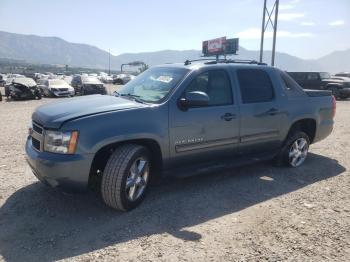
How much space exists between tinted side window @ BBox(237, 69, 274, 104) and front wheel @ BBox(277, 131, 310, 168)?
38.0 inches

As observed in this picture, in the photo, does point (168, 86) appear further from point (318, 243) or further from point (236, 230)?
point (318, 243)

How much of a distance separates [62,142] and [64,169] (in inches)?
11.4

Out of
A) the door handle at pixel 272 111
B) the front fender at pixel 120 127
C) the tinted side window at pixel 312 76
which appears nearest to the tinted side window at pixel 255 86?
the door handle at pixel 272 111

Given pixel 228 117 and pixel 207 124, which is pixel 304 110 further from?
pixel 207 124

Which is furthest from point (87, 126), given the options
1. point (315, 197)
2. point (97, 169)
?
point (315, 197)

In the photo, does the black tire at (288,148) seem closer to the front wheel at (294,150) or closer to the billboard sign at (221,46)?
the front wheel at (294,150)

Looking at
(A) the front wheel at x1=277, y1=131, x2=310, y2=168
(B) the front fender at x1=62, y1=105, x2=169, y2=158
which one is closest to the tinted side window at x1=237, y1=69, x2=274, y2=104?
(A) the front wheel at x1=277, y1=131, x2=310, y2=168

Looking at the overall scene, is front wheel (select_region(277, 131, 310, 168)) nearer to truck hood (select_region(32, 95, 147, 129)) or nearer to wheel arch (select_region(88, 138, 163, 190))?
wheel arch (select_region(88, 138, 163, 190))

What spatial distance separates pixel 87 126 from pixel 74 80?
24950 millimetres

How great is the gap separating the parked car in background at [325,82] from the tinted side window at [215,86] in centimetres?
1941

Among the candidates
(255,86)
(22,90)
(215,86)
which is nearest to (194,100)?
(215,86)

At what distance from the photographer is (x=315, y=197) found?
16.2 feet

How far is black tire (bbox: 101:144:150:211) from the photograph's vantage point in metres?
3.97

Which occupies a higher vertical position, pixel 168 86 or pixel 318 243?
pixel 168 86
